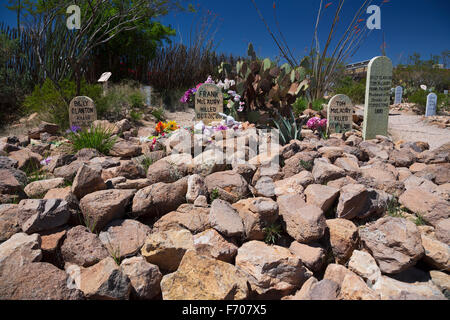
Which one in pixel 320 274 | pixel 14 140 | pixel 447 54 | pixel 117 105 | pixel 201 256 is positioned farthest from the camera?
pixel 447 54

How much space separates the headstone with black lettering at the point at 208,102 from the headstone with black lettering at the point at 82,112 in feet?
6.07

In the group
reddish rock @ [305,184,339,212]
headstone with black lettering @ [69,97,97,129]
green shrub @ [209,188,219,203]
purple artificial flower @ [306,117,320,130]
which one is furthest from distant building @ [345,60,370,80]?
green shrub @ [209,188,219,203]

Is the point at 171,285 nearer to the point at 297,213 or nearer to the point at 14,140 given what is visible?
the point at 297,213

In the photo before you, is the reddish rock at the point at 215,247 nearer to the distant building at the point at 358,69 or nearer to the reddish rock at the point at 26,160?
the reddish rock at the point at 26,160

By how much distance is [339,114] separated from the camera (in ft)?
16.8

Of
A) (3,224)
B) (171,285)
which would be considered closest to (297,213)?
(171,285)

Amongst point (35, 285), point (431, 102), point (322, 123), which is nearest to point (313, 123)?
point (322, 123)

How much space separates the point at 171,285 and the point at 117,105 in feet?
20.1

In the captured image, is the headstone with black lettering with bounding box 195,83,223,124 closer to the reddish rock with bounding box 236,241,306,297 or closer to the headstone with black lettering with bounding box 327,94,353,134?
the headstone with black lettering with bounding box 327,94,353,134

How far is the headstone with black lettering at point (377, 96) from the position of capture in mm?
5176

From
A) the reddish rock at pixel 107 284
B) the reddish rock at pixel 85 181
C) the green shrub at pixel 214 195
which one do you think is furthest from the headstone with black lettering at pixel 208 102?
the reddish rock at pixel 107 284

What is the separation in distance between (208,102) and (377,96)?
3.10 meters

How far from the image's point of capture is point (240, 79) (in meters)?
4.89

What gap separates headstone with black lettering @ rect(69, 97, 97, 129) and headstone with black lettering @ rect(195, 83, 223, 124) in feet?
6.07
